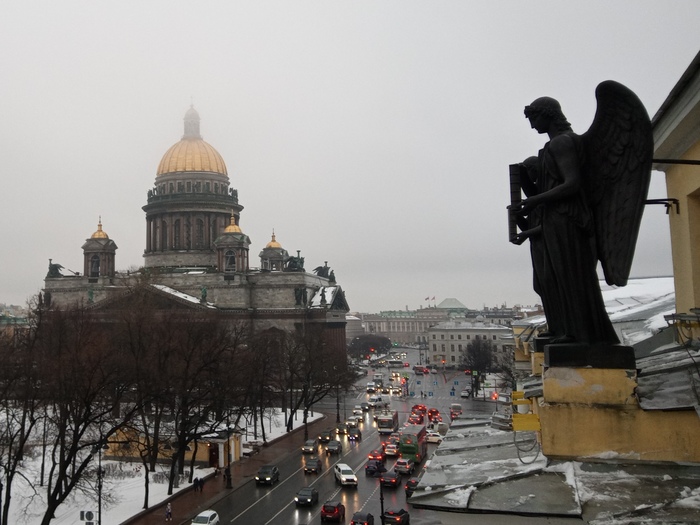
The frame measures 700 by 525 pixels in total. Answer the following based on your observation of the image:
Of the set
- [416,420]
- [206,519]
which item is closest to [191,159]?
Result: [416,420]

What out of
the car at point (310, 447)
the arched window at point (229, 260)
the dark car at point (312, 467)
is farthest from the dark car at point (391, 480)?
the arched window at point (229, 260)

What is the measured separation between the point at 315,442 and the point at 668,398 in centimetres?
4020

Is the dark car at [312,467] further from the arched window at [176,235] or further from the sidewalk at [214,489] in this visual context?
the arched window at [176,235]

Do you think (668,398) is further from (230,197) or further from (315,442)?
(230,197)

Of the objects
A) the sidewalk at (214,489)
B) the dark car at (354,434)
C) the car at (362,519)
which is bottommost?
the sidewalk at (214,489)

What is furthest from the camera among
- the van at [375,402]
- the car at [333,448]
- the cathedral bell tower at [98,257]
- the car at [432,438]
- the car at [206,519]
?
the cathedral bell tower at [98,257]

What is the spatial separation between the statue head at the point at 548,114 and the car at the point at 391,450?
117ft

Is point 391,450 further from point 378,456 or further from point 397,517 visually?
point 397,517

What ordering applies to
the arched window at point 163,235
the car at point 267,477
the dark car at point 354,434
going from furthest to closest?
1. the arched window at point 163,235
2. the dark car at point 354,434
3. the car at point 267,477

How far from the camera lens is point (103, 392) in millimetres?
31328

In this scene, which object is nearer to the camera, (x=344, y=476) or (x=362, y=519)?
(x=362, y=519)

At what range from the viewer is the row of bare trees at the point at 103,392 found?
2402 cm

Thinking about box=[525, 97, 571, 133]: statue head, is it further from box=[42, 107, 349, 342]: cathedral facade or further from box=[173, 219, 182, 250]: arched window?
box=[173, 219, 182, 250]: arched window

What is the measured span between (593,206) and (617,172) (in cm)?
35
